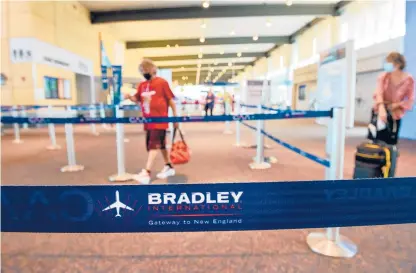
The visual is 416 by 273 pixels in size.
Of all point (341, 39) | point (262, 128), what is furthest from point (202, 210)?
point (341, 39)

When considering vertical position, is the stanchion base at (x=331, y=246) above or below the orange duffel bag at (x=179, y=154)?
below

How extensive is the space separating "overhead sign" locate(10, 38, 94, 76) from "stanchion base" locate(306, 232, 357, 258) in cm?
1299

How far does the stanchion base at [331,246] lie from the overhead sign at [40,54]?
12990mm

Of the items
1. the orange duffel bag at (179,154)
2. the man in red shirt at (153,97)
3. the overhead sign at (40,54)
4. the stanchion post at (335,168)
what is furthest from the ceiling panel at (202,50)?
the stanchion post at (335,168)

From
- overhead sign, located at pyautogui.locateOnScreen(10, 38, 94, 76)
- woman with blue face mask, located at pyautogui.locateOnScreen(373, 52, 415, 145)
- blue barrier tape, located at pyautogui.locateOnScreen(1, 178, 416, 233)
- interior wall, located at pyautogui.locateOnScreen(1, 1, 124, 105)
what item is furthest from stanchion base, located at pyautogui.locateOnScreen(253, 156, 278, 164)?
overhead sign, located at pyautogui.locateOnScreen(10, 38, 94, 76)

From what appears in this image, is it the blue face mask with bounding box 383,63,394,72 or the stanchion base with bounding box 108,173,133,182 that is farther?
the stanchion base with bounding box 108,173,133,182

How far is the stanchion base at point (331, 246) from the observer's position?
2219 millimetres

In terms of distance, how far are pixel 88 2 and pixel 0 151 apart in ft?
35.2

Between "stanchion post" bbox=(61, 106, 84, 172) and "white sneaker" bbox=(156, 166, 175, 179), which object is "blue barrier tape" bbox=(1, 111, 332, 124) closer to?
"white sneaker" bbox=(156, 166, 175, 179)

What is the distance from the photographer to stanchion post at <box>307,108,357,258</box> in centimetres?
227

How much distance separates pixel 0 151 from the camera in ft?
22.8

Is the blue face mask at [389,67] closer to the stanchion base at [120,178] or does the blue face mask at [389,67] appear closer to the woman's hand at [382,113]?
the woman's hand at [382,113]

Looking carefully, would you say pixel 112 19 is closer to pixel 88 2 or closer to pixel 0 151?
pixel 88 2

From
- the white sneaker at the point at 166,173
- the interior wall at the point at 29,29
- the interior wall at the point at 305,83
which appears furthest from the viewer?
the interior wall at the point at 305,83
